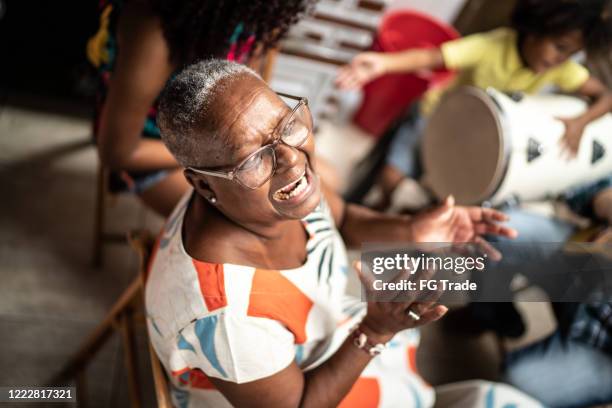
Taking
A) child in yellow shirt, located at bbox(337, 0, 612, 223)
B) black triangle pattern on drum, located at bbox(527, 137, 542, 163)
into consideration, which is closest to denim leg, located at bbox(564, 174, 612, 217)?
child in yellow shirt, located at bbox(337, 0, 612, 223)

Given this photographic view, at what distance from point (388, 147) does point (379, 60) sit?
372 millimetres

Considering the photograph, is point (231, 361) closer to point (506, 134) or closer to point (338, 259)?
point (338, 259)

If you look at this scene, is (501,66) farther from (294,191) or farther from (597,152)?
(294,191)

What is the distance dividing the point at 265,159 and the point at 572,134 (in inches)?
42.8

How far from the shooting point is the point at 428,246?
929 mm

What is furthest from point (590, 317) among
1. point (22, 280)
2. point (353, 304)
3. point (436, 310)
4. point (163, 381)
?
point (22, 280)

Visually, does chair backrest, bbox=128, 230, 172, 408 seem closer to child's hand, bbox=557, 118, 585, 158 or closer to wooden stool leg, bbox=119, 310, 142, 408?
wooden stool leg, bbox=119, 310, 142, 408

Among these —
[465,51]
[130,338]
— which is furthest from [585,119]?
[130,338]

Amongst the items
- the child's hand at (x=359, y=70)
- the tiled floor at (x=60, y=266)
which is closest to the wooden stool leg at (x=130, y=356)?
the tiled floor at (x=60, y=266)

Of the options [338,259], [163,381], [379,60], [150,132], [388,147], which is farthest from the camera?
[388,147]

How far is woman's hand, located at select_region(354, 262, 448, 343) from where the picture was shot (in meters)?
0.78

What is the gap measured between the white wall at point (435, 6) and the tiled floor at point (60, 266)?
1509 millimetres

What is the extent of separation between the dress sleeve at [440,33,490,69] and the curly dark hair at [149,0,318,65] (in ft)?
2.45

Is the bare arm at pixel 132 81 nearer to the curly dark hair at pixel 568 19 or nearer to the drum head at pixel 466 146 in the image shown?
the drum head at pixel 466 146
